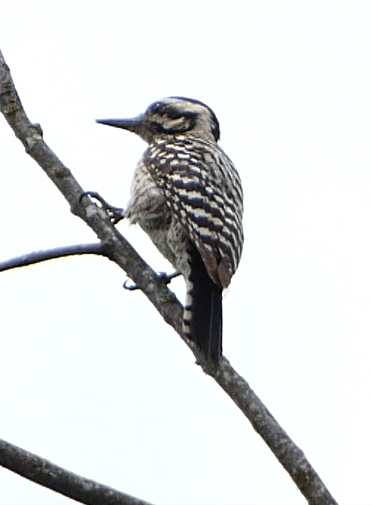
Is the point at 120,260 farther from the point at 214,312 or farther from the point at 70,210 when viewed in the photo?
the point at 214,312

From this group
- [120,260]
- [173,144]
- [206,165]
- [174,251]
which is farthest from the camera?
[173,144]

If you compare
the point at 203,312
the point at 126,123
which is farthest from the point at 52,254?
the point at 126,123

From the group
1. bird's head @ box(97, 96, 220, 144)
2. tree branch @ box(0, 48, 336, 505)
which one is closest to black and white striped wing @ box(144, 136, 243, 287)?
bird's head @ box(97, 96, 220, 144)

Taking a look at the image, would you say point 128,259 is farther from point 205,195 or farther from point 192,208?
point 205,195

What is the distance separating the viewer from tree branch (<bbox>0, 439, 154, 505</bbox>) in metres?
3.18

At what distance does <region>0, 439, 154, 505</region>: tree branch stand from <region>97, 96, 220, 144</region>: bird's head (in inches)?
136

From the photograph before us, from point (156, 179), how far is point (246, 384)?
208 cm

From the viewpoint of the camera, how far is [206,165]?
5.71 metres

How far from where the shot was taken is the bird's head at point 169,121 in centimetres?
651

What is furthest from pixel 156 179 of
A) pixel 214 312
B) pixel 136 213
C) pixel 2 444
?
pixel 2 444

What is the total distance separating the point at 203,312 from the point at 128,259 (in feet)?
1.56

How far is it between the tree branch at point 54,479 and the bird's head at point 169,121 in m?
3.46

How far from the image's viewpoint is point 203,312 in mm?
4488

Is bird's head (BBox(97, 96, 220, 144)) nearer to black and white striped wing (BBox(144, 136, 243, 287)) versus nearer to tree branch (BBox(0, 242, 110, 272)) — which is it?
black and white striped wing (BBox(144, 136, 243, 287))
